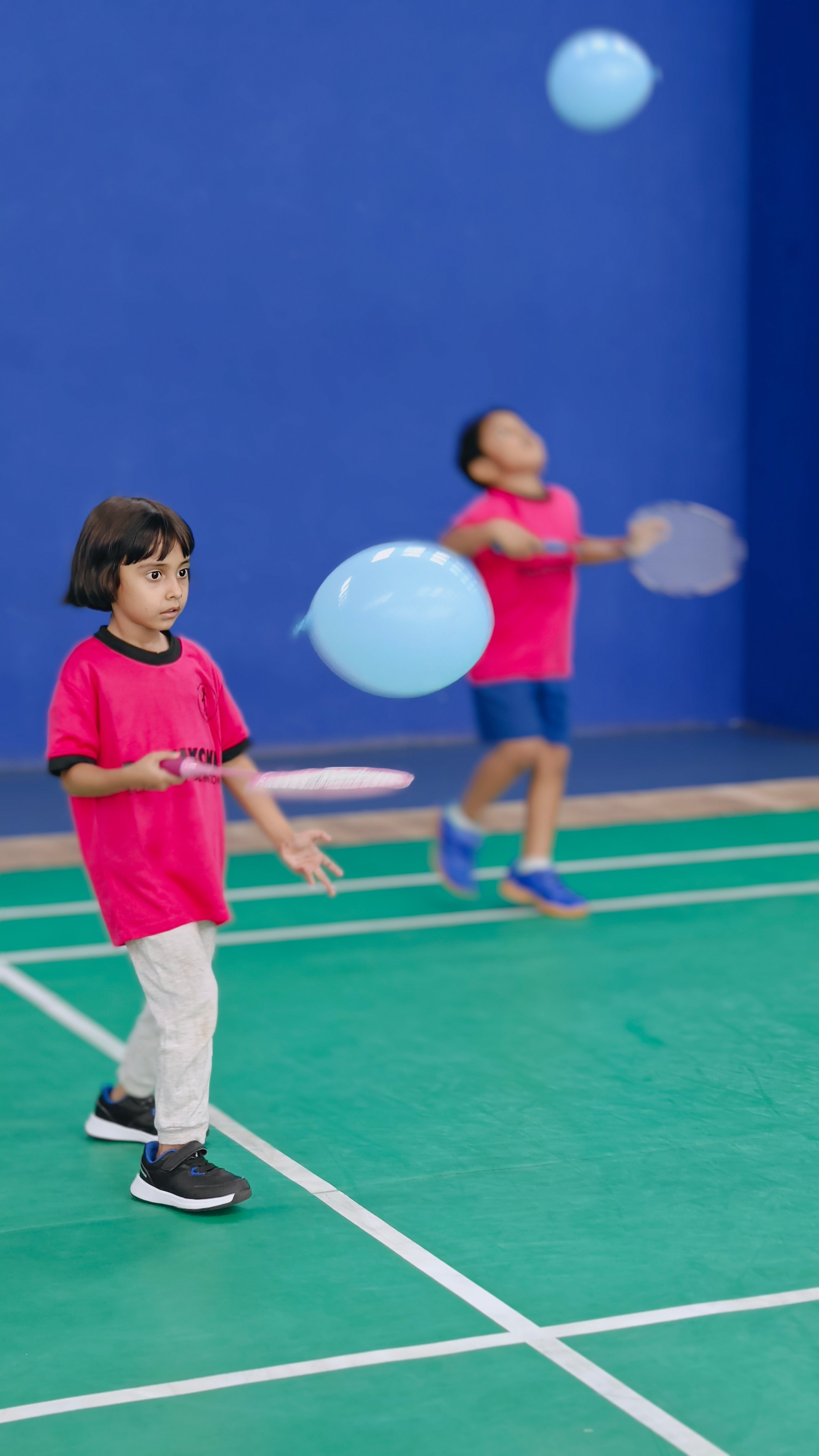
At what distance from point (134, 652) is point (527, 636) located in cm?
286

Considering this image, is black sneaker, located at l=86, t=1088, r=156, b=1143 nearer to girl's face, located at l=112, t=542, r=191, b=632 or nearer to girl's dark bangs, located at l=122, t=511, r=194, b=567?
girl's face, located at l=112, t=542, r=191, b=632

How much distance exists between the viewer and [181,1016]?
154 inches

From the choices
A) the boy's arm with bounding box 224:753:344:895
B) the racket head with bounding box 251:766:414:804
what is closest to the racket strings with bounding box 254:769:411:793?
the racket head with bounding box 251:766:414:804

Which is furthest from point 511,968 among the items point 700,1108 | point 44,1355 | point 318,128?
point 318,128

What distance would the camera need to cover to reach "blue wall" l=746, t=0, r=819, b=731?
11211 millimetres

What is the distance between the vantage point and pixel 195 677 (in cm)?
400

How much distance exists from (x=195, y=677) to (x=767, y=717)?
8.39m

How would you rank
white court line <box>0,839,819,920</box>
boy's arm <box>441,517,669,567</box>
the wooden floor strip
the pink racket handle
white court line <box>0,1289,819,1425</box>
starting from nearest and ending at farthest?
white court line <box>0,1289,819,1425</box> < the pink racket handle < boy's arm <box>441,517,669,567</box> < white court line <box>0,839,819,920</box> < the wooden floor strip

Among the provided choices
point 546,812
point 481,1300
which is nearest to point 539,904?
point 546,812

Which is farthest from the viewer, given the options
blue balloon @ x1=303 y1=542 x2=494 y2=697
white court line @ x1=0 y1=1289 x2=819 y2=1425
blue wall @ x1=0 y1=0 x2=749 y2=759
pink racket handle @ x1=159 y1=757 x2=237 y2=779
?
blue wall @ x1=0 y1=0 x2=749 y2=759

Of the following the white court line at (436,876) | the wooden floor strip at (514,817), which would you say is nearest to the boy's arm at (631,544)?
the white court line at (436,876)

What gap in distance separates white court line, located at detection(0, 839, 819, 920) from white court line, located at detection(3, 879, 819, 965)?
1.46 ft

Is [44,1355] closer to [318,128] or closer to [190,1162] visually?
[190,1162]

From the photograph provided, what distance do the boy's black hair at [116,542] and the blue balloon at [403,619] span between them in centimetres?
35
